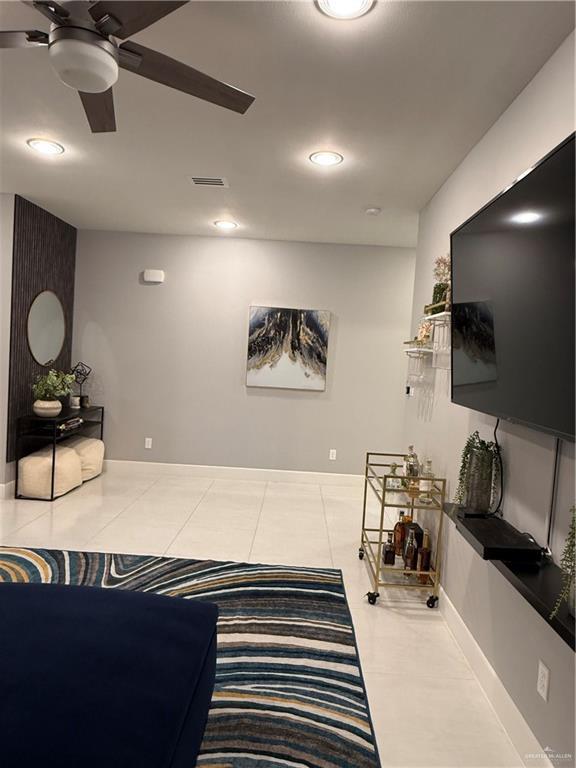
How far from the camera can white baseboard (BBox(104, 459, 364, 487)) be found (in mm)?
5656

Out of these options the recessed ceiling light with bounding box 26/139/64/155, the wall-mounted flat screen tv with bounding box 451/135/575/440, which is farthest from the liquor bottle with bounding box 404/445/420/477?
the recessed ceiling light with bounding box 26/139/64/155

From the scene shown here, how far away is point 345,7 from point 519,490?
195 centimetres

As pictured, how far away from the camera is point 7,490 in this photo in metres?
4.55

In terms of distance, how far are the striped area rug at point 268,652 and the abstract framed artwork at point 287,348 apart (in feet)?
8.39

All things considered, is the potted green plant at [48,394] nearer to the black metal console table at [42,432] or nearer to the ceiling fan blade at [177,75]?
the black metal console table at [42,432]

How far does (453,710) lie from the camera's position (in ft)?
6.94

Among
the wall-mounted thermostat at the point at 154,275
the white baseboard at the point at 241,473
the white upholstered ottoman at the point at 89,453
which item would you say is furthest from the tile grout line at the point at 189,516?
the wall-mounted thermostat at the point at 154,275

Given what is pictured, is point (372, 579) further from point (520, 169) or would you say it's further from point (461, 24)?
point (461, 24)

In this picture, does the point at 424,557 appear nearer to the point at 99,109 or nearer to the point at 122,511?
the point at 122,511

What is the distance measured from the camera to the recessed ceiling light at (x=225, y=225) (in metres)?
4.88

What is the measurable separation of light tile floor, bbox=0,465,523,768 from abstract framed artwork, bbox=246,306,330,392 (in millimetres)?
1161

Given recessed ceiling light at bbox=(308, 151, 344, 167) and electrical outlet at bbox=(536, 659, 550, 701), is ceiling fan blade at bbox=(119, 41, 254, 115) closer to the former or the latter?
recessed ceiling light at bbox=(308, 151, 344, 167)

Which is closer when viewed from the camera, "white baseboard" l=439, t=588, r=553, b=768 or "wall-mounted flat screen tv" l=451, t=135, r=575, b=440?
"wall-mounted flat screen tv" l=451, t=135, r=575, b=440

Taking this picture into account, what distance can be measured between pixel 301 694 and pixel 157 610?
0.79 m
